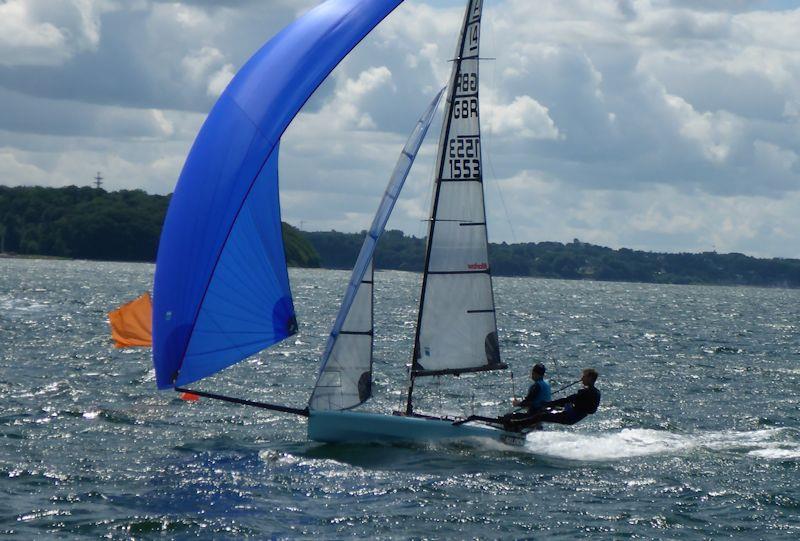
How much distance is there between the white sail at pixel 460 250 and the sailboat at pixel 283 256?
0.01 meters

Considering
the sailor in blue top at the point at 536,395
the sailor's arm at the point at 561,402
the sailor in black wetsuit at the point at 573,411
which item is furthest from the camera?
the sailor in blue top at the point at 536,395

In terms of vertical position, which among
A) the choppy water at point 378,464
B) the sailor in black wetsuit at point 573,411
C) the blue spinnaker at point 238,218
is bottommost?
the choppy water at point 378,464

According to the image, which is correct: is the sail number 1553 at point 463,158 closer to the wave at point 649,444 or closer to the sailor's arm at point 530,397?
the sailor's arm at point 530,397

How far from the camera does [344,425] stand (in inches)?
658

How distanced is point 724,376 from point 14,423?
55.1ft

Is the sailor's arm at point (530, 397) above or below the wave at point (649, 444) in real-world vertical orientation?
above

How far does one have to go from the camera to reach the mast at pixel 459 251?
55.3 ft

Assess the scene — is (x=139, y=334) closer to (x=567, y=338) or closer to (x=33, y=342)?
(x=33, y=342)

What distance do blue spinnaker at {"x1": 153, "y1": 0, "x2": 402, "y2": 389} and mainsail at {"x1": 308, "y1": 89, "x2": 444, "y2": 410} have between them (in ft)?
2.73

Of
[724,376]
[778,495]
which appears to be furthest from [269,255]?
[724,376]

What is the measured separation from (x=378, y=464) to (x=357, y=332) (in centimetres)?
180

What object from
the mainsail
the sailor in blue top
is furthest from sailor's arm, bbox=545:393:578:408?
the mainsail

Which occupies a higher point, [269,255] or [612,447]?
[269,255]

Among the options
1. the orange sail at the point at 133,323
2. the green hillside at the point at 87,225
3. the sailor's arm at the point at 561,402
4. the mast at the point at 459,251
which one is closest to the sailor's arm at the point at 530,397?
the sailor's arm at the point at 561,402
